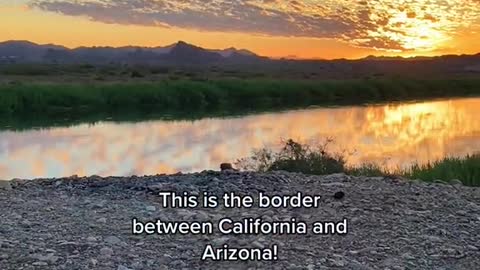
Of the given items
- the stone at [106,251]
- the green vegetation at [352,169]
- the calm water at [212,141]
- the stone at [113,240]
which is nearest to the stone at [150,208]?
the stone at [113,240]

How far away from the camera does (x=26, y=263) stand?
17.2 feet

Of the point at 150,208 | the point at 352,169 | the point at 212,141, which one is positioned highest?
the point at 150,208

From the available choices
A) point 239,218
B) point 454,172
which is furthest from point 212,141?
point 239,218

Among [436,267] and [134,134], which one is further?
[134,134]

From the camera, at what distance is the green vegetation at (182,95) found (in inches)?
1237

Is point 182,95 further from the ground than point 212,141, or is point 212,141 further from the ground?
point 182,95

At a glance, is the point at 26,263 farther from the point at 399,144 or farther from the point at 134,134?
the point at 134,134

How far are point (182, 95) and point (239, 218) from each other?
30.1 meters

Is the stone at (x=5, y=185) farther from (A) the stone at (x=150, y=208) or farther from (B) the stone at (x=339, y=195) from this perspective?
(B) the stone at (x=339, y=195)

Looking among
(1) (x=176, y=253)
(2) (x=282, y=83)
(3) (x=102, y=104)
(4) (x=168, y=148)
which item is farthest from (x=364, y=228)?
(2) (x=282, y=83)

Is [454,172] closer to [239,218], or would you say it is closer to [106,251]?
[239,218]

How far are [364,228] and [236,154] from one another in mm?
11026

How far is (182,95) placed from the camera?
36500 mm

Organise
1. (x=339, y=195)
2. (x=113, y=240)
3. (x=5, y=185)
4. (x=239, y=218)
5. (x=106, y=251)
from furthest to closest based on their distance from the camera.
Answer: (x=5, y=185)
(x=339, y=195)
(x=239, y=218)
(x=113, y=240)
(x=106, y=251)
